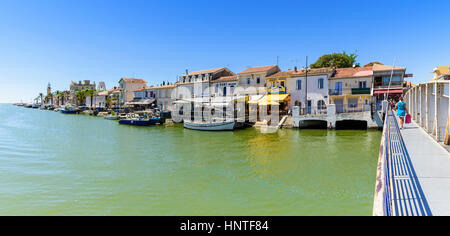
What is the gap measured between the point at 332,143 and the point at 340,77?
56.8 ft

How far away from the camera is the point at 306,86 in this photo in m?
38.6

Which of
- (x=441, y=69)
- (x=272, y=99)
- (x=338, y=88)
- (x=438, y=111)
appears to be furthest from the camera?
(x=272, y=99)

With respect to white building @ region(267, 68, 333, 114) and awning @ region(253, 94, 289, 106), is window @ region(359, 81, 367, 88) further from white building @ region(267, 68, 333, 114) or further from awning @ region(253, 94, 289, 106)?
awning @ region(253, 94, 289, 106)

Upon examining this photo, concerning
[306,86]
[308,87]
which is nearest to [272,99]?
[306,86]

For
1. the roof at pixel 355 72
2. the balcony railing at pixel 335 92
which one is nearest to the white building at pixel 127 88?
the balcony railing at pixel 335 92

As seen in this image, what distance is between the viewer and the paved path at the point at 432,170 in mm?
4328

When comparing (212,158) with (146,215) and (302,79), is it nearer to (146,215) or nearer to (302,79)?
(146,215)

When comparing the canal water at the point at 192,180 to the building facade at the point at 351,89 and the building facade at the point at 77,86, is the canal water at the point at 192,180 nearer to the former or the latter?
the building facade at the point at 351,89

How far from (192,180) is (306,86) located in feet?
100

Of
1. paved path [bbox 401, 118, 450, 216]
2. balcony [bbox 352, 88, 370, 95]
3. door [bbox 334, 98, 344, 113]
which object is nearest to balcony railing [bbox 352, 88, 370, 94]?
balcony [bbox 352, 88, 370, 95]

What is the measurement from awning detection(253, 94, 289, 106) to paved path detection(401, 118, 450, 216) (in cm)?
2871

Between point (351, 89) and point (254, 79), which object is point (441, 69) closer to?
point (351, 89)
